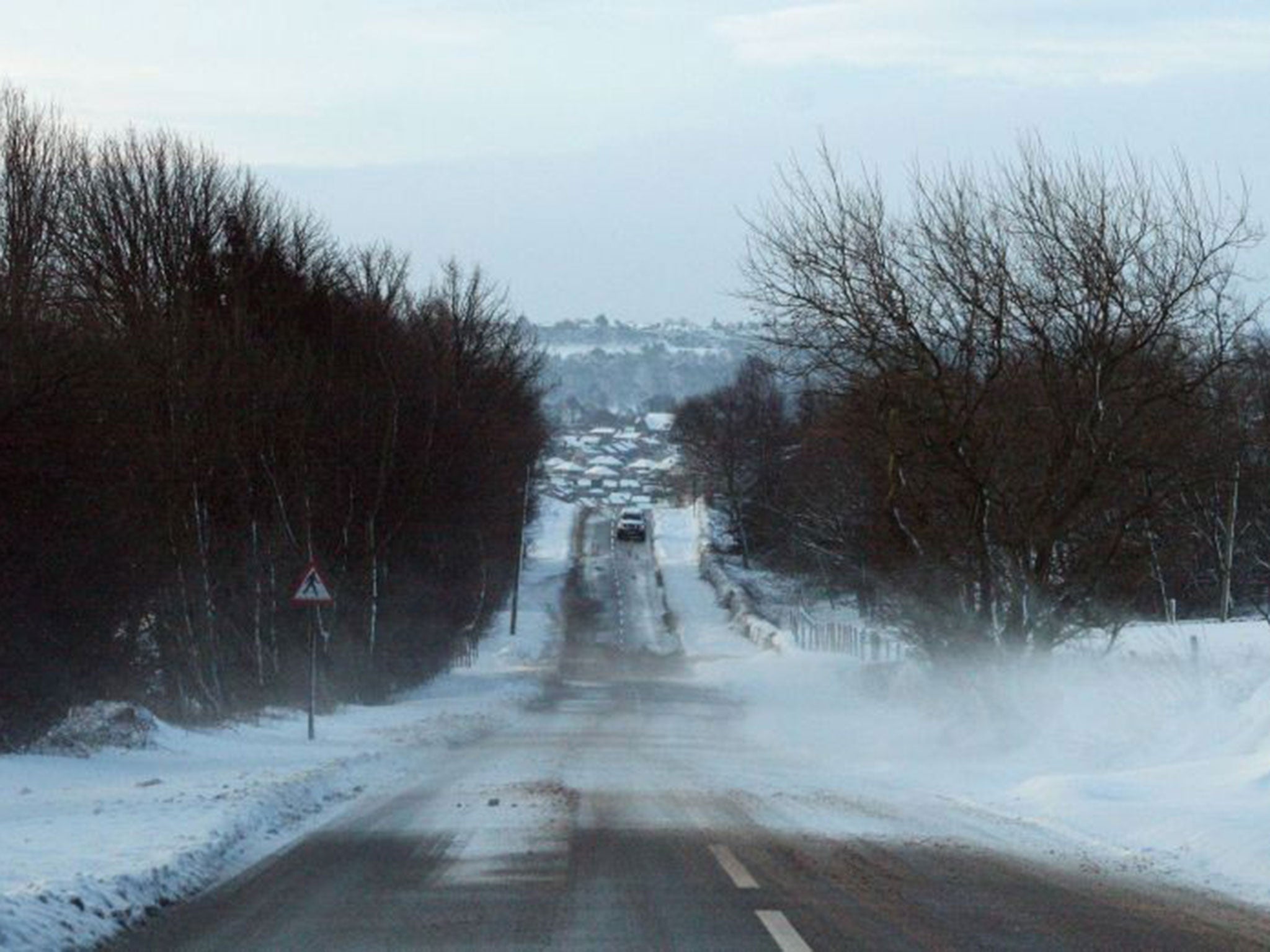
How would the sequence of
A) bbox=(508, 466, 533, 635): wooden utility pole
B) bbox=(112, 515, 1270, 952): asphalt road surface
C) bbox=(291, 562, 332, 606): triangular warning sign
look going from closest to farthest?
bbox=(112, 515, 1270, 952): asphalt road surface → bbox=(291, 562, 332, 606): triangular warning sign → bbox=(508, 466, 533, 635): wooden utility pole

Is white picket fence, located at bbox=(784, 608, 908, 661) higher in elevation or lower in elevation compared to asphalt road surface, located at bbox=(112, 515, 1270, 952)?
lower

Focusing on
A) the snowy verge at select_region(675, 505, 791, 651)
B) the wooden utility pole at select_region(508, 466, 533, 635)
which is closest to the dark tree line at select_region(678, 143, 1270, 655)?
the snowy verge at select_region(675, 505, 791, 651)

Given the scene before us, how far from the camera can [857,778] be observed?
71.0ft

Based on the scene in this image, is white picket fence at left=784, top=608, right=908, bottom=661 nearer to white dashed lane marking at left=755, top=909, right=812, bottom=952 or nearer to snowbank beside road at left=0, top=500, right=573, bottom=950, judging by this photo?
snowbank beside road at left=0, top=500, right=573, bottom=950

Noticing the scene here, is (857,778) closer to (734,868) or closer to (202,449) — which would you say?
(734,868)

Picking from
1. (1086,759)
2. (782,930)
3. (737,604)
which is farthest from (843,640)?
(782,930)

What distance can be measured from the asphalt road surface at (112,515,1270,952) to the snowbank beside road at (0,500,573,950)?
0.35 meters

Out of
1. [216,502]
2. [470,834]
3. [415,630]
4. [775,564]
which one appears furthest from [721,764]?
[775,564]

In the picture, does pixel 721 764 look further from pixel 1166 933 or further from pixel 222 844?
pixel 1166 933

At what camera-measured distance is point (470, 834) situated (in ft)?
45.9

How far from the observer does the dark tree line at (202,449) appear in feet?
69.5

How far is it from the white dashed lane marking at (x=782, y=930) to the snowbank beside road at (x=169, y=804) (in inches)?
133

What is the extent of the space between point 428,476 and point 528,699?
5.94 meters

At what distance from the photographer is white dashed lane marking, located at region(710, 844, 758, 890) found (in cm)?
1112
